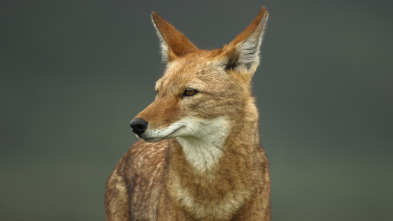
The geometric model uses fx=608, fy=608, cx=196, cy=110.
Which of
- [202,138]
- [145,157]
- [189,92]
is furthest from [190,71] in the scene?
[145,157]

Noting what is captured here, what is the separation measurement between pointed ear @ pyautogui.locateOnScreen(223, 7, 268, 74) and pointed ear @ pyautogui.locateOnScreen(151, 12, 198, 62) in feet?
2.43

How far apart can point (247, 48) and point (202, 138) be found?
136 centimetres

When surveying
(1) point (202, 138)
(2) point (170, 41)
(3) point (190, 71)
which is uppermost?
(2) point (170, 41)

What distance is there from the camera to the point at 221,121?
7.59 m

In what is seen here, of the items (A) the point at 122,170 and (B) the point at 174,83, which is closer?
(B) the point at 174,83

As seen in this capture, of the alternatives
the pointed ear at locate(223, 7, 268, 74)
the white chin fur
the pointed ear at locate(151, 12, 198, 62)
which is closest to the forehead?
the pointed ear at locate(223, 7, 268, 74)

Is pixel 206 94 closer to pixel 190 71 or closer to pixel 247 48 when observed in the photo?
pixel 190 71

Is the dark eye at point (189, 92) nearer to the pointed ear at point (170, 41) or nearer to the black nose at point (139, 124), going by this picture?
the black nose at point (139, 124)

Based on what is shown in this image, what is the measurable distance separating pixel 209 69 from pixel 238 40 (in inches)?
21.2

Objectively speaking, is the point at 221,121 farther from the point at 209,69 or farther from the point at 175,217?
the point at 175,217

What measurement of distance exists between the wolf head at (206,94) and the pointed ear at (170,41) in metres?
0.24

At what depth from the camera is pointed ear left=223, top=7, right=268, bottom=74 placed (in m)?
7.72

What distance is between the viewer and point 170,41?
8.66 meters

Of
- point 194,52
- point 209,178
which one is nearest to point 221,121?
point 209,178
